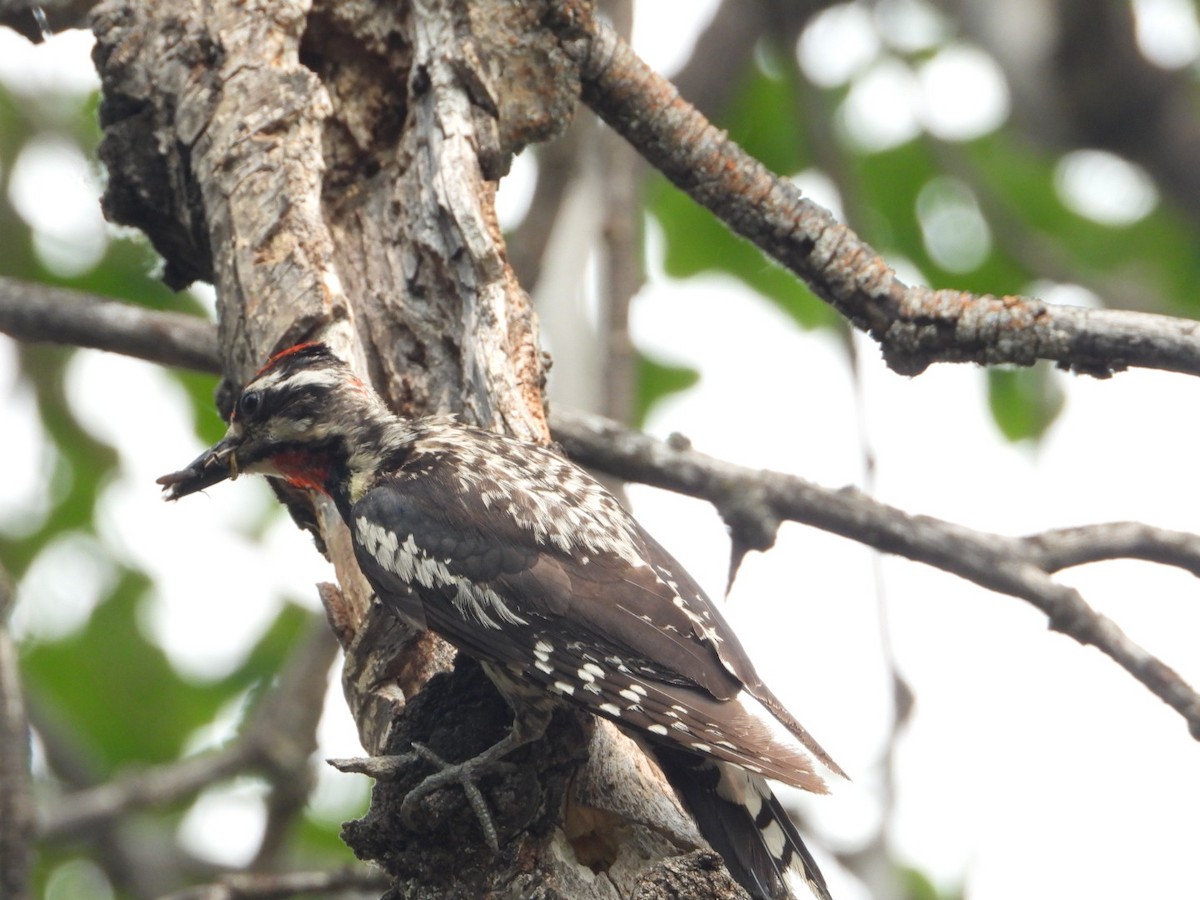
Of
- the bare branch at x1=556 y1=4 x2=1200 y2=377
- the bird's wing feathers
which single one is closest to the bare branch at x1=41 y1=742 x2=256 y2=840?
the bird's wing feathers

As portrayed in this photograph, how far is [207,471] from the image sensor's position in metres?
4.21

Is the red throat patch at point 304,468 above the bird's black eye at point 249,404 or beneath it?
beneath

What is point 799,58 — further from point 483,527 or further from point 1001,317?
point 483,527

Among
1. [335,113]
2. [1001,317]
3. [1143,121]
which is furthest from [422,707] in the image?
[1143,121]

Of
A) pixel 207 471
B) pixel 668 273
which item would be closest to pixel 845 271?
pixel 207 471

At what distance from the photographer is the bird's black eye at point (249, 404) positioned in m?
3.86

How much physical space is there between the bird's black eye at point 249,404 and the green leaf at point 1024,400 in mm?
4148

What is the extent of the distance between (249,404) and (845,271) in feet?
5.06

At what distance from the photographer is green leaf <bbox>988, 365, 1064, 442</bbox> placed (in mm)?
7066

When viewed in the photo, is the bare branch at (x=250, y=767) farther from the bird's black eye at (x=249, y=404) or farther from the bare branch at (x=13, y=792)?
the bird's black eye at (x=249, y=404)

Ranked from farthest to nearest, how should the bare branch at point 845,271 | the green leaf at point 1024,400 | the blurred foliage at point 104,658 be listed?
the blurred foliage at point 104,658 < the green leaf at point 1024,400 < the bare branch at point 845,271

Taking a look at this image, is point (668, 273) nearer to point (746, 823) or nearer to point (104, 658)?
point (104, 658)

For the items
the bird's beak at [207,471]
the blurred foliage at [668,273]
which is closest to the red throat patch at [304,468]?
the bird's beak at [207,471]

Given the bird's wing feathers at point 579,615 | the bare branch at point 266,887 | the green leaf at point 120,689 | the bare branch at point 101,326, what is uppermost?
the bare branch at point 101,326
